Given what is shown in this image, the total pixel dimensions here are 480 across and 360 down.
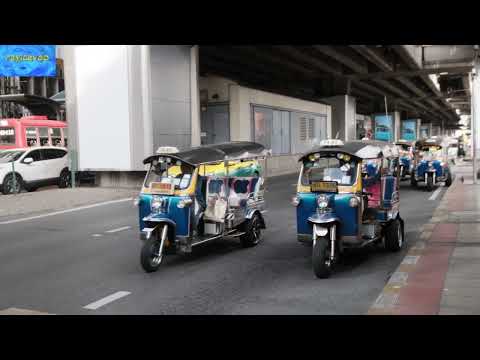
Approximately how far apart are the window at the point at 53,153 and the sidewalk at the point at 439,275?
1408 cm

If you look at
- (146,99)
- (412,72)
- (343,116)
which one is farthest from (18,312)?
(343,116)

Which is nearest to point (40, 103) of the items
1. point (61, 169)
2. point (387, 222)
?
point (61, 169)

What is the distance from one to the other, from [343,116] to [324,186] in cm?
3550

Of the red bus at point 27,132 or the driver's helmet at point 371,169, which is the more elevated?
the red bus at point 27,132

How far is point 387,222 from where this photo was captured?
374 inches

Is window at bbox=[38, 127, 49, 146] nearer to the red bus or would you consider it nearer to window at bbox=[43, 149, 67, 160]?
the red bus

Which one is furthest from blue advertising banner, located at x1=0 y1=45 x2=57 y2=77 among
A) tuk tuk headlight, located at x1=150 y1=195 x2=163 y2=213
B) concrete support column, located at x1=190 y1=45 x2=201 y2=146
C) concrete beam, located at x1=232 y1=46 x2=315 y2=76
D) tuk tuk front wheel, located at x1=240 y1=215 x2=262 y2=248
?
tuk tuk headlight, located at x1=150 y1=195 x2=163 y2=213

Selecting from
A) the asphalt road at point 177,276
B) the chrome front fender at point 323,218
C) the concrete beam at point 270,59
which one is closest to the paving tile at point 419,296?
the asphalt road at point 177,276

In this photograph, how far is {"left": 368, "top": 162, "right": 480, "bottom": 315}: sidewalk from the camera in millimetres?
6059

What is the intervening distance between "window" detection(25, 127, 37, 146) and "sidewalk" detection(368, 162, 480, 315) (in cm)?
1766

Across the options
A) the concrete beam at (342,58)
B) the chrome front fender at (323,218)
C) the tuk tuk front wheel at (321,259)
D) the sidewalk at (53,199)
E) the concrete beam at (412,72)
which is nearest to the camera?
the tuk tuk front wheel at (321,259)

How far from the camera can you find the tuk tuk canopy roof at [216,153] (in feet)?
29.7

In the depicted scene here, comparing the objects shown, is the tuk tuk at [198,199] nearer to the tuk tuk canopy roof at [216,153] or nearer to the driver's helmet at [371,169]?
the tuk tuk canopy roof at [216,153]

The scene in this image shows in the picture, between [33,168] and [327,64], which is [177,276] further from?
[327,64]
